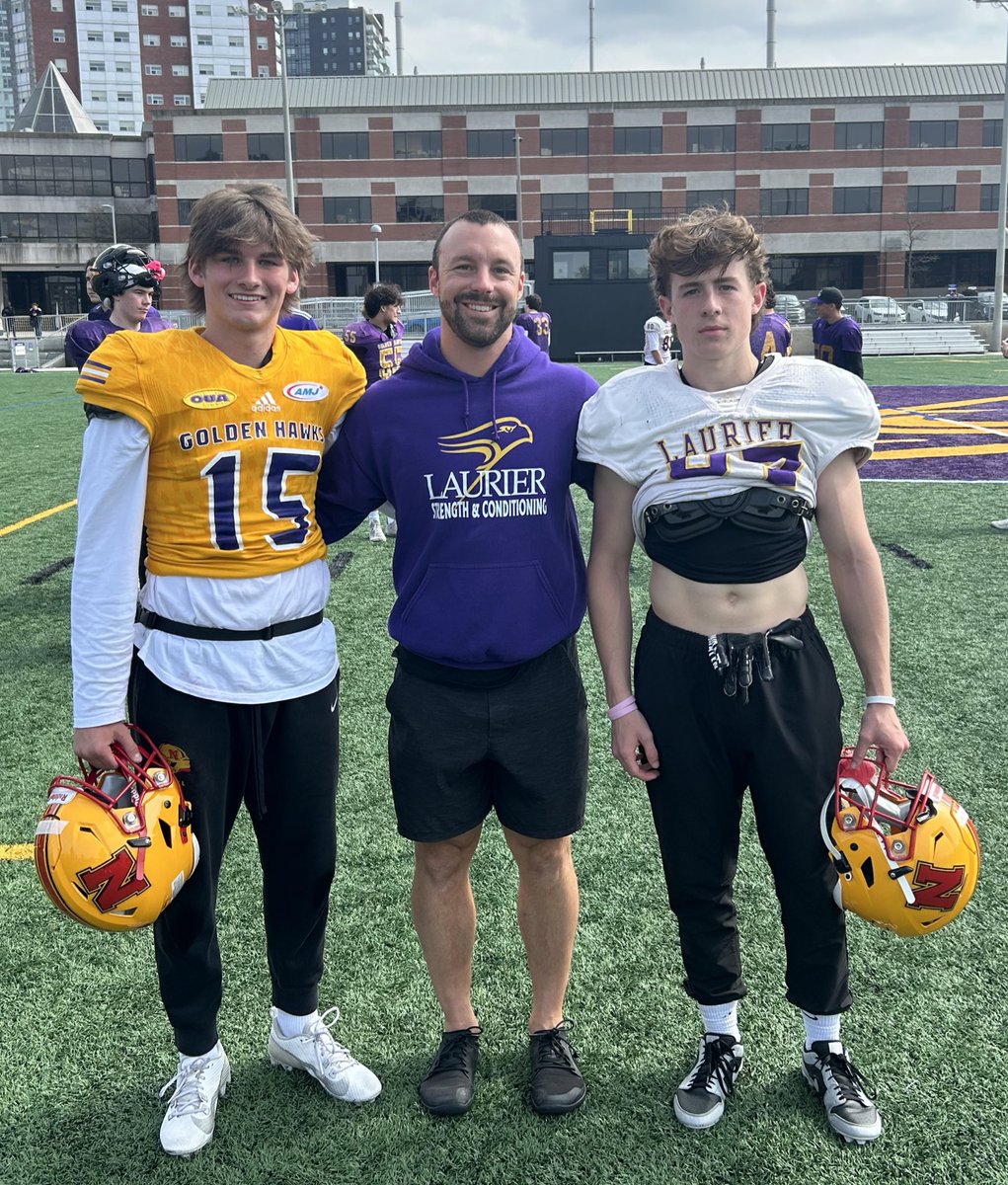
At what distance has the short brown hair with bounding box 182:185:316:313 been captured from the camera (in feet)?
7.68

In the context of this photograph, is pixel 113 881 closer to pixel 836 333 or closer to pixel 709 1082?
pixel 709 1082

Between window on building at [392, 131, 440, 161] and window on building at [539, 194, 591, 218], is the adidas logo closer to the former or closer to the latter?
window on building at [539, 194, 591, 218]

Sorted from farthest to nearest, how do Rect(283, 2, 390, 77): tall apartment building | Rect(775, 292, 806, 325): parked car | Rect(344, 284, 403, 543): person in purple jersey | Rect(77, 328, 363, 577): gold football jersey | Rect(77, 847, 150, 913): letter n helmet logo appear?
Rect(283, 2, 390, 77): tall apartment building
Rect(775, 292, 806, 325): parked car
Rect(344, 284, 403, 543): person in purple jersey
Rect(77, 328, 363, 577): gold football jersey
Rect(77, 847, 150, 913): letter n helmet logo

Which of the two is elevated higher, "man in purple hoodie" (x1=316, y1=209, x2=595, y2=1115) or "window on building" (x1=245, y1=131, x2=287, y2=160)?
"window on building" (x1=245, y1=131, x2=287, y2=160)

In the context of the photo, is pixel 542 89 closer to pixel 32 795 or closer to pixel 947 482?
pixel 947 482

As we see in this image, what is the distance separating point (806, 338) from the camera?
109 feet

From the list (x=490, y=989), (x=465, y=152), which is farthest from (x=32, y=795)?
(x=465, y=152)

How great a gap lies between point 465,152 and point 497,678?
59.0m

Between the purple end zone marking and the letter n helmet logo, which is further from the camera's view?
the purple end zone marking

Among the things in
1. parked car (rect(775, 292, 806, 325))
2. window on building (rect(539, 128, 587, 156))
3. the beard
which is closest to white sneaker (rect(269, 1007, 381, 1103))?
the beard

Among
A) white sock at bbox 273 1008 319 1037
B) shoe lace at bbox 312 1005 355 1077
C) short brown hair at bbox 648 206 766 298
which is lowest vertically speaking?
shoe lace at bbox 312 1005 355 1077

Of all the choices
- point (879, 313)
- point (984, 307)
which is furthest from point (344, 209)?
point (984, 307)

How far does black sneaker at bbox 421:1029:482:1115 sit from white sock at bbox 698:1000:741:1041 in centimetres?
61

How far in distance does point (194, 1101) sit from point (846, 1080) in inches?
61.9
